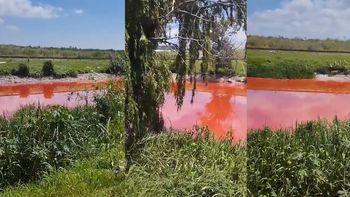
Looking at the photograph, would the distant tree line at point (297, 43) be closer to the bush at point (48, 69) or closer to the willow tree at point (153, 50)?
the willow tree at point (153, 50)

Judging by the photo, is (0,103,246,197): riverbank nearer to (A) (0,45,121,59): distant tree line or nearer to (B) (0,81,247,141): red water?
(B) (0,81,247,141): red water

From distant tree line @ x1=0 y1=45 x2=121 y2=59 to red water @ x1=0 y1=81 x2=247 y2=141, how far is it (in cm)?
30

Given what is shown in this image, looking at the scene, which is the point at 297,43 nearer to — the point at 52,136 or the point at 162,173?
the point at 162,173

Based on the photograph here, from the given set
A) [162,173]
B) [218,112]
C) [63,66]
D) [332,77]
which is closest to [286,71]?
[332,77]

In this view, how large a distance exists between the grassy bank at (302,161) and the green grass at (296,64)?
1.22 ft

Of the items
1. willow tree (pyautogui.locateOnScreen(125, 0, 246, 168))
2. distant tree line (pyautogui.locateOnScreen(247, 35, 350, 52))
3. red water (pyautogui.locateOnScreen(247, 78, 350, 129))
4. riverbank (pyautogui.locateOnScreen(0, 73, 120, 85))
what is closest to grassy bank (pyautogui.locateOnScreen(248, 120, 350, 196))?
red water (pyautogui.locateOnScreen(247, 78, 350, 129))

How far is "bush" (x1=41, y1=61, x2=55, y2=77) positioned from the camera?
19.2 feet

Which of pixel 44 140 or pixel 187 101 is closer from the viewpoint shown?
pixel 187 101

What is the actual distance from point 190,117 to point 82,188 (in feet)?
3.86

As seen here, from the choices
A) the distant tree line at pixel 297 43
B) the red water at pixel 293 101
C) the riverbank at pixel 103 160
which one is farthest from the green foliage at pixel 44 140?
the distant tree line at pixel 297 43

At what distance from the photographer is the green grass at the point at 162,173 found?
4.37 m

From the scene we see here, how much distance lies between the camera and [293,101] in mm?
4047

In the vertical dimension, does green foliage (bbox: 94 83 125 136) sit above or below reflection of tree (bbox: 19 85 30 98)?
below

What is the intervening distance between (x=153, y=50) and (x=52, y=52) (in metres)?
1.19
